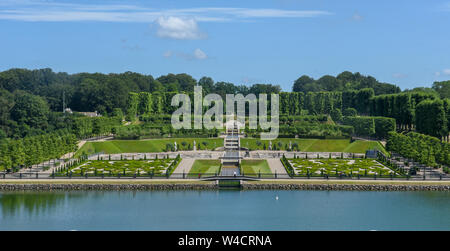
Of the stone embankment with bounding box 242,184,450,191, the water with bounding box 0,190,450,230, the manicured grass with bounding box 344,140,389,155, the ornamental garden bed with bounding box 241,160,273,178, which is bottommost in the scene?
the water with bounding box 0,190,450,230

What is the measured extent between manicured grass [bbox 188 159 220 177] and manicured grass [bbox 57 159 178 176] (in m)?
2.68

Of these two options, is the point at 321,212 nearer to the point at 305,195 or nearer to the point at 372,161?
the point at 305,195

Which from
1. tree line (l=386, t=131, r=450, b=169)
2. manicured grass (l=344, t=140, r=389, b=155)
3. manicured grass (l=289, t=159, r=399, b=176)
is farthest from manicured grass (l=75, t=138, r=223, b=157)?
tree line (l=386, t=131, r=450, b=169)

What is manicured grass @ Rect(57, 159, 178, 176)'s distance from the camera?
54250 mm

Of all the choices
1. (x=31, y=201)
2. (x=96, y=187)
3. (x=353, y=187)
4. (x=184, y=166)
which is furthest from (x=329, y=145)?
(x=31, y=201)

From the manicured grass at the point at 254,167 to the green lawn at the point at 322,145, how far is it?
11.4 metres

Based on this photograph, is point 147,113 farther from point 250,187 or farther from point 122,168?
point 250,187

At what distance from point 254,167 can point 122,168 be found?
46.0ft

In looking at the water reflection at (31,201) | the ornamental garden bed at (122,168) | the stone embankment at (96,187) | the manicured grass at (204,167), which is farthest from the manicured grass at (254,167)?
the water reflection at (31,201)

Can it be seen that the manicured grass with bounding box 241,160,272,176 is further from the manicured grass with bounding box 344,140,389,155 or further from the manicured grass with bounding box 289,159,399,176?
the manicured grass with bounding box 344,140,389,155

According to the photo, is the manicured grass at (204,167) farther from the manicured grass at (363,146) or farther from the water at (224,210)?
the manicured grass at (363,146)

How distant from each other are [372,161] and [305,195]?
18639mm

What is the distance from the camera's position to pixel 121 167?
192 feet

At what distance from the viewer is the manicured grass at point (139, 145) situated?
71562mm
